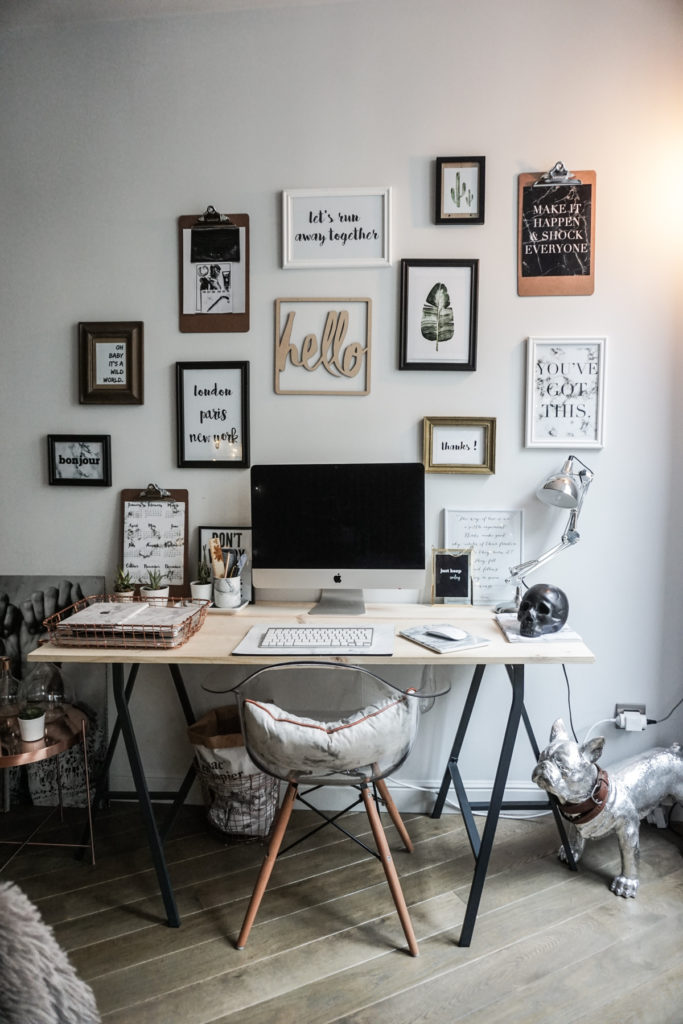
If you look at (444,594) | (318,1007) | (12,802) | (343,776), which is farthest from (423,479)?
(12,802)

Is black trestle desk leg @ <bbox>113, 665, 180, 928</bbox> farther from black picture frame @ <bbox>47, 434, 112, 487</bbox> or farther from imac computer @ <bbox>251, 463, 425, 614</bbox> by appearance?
black picture frame @ <bbox>47, 434, 112, 487</bbox>

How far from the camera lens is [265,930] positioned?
1694 millimetres

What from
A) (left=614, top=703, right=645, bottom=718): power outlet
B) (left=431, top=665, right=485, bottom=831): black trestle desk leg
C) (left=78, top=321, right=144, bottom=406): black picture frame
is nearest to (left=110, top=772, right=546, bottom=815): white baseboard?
(left=431, top=665, right=485, bottom=831): black trestle desk leg

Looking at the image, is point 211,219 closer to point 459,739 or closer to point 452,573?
point 452,573

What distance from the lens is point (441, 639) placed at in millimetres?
1770

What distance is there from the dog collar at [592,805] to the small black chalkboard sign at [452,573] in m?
0.67

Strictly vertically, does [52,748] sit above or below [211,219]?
below

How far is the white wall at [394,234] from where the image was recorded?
2072mm

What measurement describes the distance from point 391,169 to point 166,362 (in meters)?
0.98

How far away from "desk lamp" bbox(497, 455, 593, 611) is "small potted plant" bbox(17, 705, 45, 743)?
1441mm

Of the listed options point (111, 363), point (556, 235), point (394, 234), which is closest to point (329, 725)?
point (111, 363)

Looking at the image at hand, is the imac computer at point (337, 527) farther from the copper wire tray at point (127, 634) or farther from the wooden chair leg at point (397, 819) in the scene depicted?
the wooden chair leg at point (397, 819)

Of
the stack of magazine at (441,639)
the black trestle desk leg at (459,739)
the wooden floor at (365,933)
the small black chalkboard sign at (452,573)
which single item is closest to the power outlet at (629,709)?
the wooden floor at (365,933)

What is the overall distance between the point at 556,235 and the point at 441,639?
1.35 meters
